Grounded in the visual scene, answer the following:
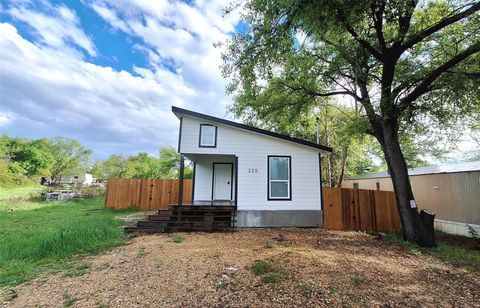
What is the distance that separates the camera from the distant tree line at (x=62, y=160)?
124 ft

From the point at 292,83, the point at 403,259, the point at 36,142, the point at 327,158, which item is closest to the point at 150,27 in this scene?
the point at 292,83

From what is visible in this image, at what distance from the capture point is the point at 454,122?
8.72 metres

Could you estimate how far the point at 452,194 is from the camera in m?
10.5

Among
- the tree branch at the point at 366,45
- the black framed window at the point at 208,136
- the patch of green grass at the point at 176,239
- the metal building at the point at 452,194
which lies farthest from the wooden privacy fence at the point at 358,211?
the patch of green grass at the point at 176,239

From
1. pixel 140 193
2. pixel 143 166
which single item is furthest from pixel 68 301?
pixel 143 166

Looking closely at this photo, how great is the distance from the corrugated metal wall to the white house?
5836 mm

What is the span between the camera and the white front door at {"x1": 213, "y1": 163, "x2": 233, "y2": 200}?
11.3 m

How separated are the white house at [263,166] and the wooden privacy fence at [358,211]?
580mm

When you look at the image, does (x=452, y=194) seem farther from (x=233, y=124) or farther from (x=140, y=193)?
(x=140, y=193)

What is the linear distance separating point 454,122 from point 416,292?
Result: 7982 mm

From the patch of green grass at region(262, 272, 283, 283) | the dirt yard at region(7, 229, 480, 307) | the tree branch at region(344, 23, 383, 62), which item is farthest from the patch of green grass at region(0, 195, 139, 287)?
the tree branch at region(344, 23, 383, 62)

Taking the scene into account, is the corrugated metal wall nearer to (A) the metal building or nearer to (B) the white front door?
(A) the metal building

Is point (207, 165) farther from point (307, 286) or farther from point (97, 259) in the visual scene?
point (307, 286)

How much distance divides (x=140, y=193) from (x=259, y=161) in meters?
8.70
